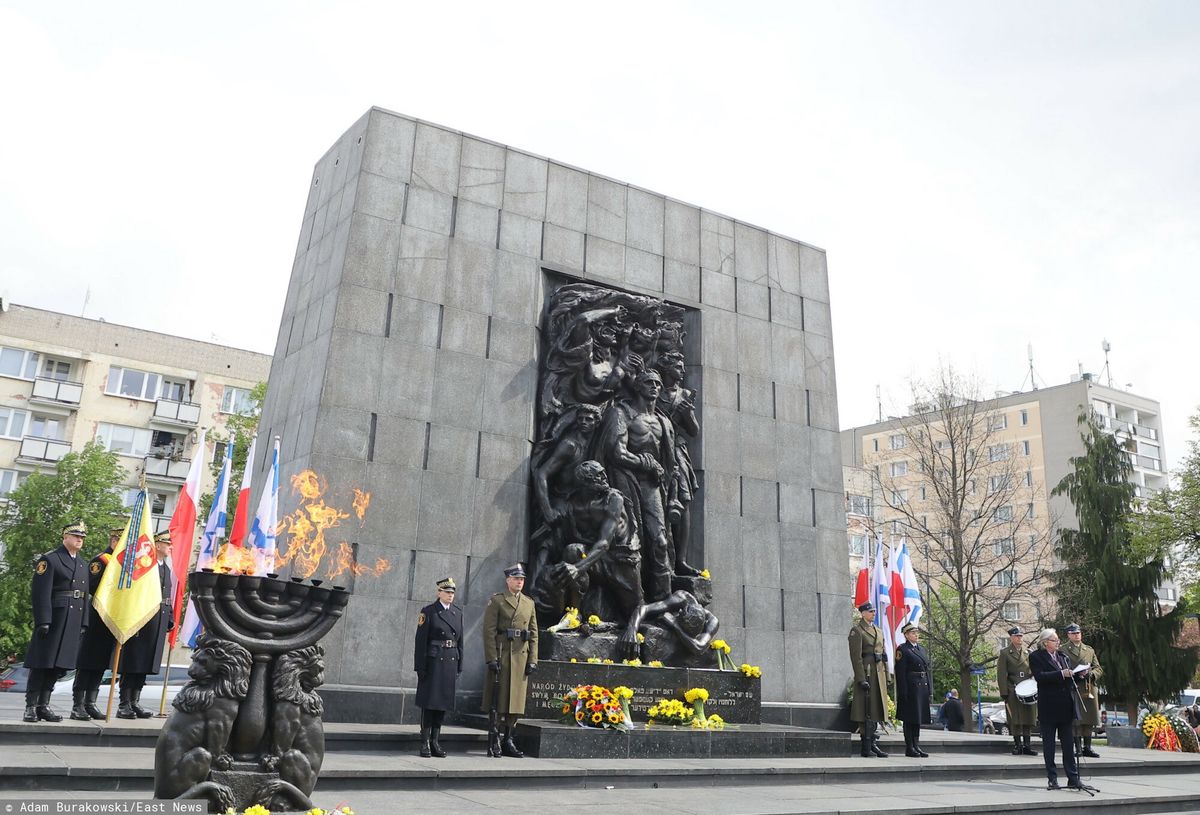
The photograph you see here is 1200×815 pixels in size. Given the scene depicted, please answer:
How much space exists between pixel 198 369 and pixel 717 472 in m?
33.2

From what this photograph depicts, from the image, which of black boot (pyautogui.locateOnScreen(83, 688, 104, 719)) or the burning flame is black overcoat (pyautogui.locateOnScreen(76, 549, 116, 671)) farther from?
the burning flame

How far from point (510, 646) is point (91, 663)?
428 centimetres

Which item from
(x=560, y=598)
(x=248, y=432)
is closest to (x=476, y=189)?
(x=560, y=598)

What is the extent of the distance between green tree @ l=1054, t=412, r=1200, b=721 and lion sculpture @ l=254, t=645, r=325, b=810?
29.6 m

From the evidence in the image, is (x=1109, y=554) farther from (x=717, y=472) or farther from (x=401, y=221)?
(x=401, y=221)

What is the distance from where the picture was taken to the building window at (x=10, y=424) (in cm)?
3684

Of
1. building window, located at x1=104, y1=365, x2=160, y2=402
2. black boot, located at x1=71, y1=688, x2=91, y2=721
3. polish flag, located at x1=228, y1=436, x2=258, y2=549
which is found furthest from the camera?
building window, located at x1=104, y1=365, x2=160, y2=402

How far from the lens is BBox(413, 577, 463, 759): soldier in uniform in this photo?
875cm

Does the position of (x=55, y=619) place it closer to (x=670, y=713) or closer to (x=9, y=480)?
(x=670, y=713)

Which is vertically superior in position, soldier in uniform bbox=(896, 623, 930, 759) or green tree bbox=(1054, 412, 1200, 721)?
green tree bbox=(1054, 412, 1200, 721)

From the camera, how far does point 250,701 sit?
5480 millimetres

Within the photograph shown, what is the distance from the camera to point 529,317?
12625 mm

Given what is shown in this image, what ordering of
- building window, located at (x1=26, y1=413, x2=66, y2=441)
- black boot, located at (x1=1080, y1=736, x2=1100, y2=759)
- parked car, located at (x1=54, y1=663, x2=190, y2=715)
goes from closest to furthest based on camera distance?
1. parked car, located at (x1=54, y1=663, x2=190, y2=715)
2. black boot, located at (x1=1080, y1=736, x2=1100, y2=759)
3. building window, located at (x1=26, y1=413, x2=66, y2=441)

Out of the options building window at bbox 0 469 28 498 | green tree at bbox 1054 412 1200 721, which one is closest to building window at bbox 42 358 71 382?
building window at bbox 0 469 28 498
